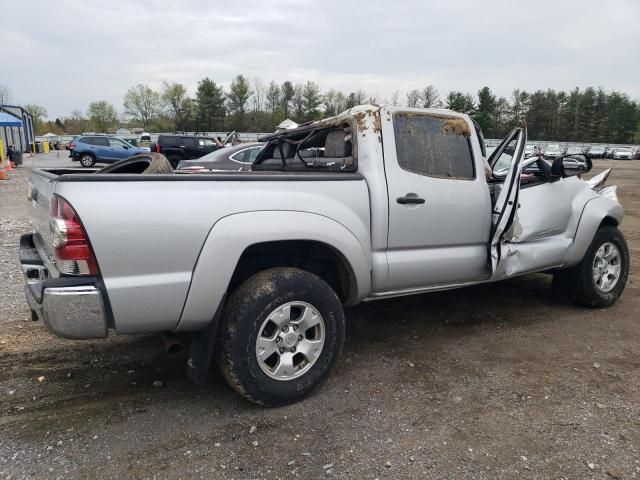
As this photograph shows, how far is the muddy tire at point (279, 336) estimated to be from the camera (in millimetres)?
2801

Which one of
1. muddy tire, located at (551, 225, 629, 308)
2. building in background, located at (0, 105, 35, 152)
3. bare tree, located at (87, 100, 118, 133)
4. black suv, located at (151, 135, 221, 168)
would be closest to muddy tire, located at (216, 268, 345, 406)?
muddy tire, located at (551, 225, 629, 308)

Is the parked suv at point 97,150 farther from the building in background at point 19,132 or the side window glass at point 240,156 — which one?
the side window glass at point 240,156

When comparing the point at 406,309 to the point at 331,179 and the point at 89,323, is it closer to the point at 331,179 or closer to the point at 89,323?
the point at 331,179

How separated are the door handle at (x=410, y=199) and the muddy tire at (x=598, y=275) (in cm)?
224

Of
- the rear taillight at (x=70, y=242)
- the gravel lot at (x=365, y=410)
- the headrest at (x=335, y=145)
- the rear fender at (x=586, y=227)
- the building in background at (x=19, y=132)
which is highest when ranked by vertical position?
the building in background at (x=19, y=132)

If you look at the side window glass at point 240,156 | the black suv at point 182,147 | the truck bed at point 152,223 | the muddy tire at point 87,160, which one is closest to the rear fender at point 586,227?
the truck bed at point 152,223

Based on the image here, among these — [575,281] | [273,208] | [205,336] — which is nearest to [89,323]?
[205,336]

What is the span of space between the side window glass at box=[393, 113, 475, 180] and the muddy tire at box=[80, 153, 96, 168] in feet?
84.4

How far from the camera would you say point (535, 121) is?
86312mm

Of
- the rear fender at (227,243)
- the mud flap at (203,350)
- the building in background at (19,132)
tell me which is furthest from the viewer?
the building in background at (19,132)

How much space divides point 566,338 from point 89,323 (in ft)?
12.1

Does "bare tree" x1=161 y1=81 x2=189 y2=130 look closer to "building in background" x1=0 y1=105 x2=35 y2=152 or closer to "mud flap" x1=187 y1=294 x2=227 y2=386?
"building in background" x1=0 y1=105 x2=35 y2=152

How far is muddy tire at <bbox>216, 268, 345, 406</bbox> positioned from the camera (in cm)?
280

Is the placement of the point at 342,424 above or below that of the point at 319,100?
below
